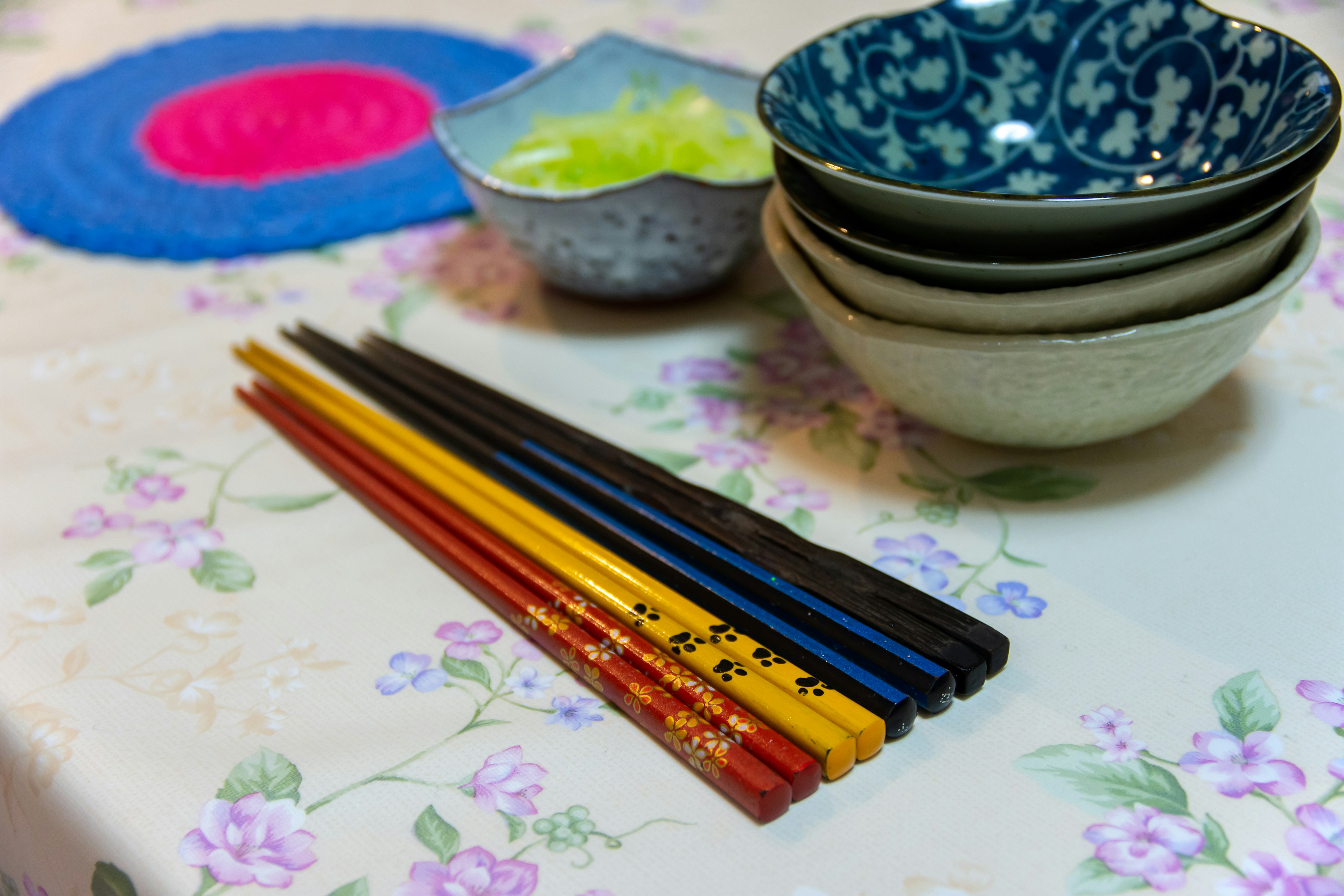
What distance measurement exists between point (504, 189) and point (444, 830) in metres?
0.45

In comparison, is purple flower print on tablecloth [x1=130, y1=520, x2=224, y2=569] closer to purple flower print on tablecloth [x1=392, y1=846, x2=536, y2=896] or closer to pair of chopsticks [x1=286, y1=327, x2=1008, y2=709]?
pair of chopsticks [x1=286, y1=327, x2=1008, y2=709]

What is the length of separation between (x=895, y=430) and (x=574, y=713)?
11.6 inches

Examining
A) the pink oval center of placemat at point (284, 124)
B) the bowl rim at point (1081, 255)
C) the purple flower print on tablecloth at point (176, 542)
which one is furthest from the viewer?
the pink oval center of placemat at point (284, 124)

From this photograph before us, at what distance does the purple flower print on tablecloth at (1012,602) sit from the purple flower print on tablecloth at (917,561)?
0.02 m

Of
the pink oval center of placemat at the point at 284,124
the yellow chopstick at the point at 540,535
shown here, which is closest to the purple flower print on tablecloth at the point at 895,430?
the yellow chopstick at the point at 540,535

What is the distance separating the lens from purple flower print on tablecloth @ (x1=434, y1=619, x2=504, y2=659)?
52 centimetres

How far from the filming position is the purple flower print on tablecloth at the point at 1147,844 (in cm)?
39

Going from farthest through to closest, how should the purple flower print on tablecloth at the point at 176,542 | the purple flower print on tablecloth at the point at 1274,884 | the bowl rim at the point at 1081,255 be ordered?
the purple flower print on tablecloth at the point at 176,542, the bowl rim at the point at 1081,255, the purple flower print on tablecloth at the point at 1274,884

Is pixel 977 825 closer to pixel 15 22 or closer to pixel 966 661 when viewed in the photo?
Result: pixel 966 661

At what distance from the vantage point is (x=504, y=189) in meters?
0.72

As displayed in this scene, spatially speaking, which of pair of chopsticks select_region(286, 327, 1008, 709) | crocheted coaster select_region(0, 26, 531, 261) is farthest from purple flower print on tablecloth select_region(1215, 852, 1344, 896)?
crocheted coaster select_region(0, 26, 531, 261)

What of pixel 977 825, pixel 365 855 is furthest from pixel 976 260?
pixel 365 855

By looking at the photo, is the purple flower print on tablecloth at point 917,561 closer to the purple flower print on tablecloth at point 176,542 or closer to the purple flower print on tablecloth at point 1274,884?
the purple flower print on tablecloth at point 1274,884

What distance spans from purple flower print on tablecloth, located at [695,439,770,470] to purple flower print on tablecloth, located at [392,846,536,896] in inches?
11.5
